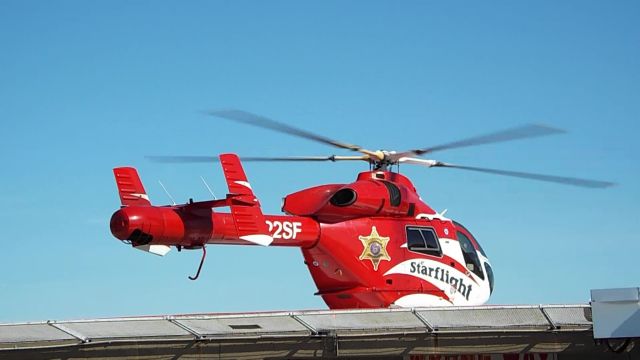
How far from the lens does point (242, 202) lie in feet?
65.8

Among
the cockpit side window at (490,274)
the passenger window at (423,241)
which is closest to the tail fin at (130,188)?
the passenger window at (423,241)

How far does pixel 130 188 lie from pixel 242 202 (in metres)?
2.38

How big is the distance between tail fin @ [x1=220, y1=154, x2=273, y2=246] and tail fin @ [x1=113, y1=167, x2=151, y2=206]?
1829mm

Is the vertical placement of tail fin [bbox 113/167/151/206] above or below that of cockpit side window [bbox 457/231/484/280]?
below

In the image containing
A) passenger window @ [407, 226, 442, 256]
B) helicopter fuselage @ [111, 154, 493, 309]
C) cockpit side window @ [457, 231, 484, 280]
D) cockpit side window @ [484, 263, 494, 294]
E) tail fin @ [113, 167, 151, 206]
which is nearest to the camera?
tail fin @ [113, 167, 151, 206]

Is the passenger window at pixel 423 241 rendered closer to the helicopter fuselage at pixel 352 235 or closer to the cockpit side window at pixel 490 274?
the helicopter fuselage at pixel 352 235

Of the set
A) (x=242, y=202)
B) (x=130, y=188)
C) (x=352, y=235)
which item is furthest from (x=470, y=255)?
(x=130, y=188)

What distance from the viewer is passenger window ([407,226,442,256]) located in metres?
23.9

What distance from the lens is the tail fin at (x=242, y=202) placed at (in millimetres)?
19922

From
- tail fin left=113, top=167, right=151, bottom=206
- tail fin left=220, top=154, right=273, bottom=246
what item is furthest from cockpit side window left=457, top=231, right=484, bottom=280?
tail fin left=113, top=167, right=151, bottom=206

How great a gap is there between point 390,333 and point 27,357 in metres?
6.59

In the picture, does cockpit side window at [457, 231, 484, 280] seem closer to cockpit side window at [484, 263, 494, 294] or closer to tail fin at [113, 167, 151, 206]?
cockpit side window at [484, 263, 494, 294]

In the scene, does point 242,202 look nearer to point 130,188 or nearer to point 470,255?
point 130,188

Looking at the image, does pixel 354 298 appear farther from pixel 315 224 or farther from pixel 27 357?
pixel 27 357
